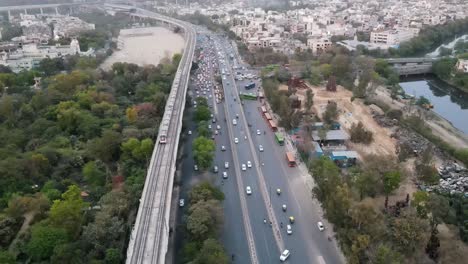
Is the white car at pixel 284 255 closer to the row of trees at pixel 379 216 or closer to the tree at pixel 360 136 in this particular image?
the row of trees at pixel 379 216

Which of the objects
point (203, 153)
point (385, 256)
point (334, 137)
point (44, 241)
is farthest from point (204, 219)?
point (334, 137)

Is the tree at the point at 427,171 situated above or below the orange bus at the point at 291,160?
above

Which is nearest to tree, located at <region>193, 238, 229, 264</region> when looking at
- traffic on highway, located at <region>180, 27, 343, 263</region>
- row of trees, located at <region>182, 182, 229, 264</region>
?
row of trees, located at <region>182, 182, 229, 264</region>

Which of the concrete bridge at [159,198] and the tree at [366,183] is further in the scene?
the tree at [366,183]

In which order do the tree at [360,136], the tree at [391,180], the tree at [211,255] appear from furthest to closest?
the tree at [360,136], the tree at [391,180], the tree at [211,255]

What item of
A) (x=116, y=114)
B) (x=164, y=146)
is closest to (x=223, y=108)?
(x=116, y=114)

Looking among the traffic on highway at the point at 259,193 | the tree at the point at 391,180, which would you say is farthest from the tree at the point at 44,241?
the tree at the point at 391,180
